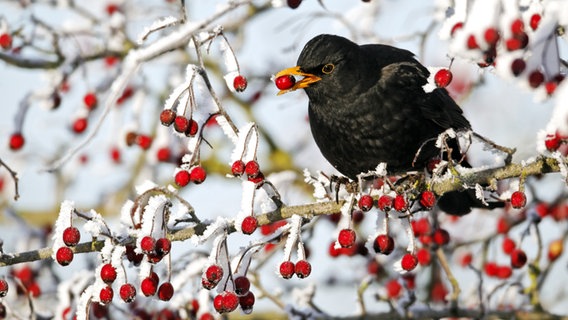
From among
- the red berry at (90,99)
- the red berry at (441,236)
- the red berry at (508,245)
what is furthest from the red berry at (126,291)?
the red berry at (90,99)

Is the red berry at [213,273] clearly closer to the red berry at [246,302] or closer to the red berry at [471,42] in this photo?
the red berry at [246,302]

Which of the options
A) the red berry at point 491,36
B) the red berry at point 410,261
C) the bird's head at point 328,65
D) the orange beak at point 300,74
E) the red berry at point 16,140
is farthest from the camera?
the red berry at point 16,140

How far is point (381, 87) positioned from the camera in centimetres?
425

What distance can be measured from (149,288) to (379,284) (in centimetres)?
280

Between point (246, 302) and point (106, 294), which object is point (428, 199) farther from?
point (106, 294)

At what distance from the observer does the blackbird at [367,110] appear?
416 cm

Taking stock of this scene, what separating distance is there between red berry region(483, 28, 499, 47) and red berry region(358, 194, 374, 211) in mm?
1124

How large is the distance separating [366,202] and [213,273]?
2.11 feet

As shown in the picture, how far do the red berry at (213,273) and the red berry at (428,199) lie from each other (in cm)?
89

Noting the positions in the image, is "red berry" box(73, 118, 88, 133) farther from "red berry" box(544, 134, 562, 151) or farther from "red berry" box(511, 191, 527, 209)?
"red berry" box(544, 134, 562, 151)

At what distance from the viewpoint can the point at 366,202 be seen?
3.00 metres

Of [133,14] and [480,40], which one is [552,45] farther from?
[133,14]

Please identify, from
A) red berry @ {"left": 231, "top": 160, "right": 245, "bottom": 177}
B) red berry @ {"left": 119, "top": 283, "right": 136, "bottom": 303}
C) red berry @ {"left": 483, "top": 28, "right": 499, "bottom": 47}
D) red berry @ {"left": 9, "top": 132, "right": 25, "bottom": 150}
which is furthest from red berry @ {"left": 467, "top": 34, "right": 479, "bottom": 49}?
red berry @ {"left": 9, "top": 132, "right": 25, "bottom": 150}

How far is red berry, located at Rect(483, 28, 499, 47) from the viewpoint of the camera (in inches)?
76.9
